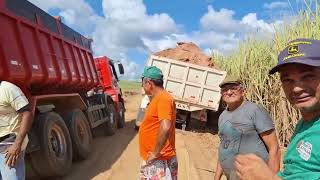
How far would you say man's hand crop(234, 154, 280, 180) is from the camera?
1787 mm

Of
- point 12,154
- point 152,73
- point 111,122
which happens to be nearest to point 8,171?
point 12,154

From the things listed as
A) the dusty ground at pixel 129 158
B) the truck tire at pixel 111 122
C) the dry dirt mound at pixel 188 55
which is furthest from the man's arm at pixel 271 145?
the dry dirt mound at pixel 188 55

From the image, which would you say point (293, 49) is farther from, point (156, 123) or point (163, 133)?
point (156, 123)

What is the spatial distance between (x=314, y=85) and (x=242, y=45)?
374 inches

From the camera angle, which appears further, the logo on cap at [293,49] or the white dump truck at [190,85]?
the white dump truck at [190,85]

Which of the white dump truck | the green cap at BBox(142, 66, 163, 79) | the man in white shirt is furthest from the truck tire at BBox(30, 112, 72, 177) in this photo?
the white dump truck

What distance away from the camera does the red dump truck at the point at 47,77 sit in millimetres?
6168

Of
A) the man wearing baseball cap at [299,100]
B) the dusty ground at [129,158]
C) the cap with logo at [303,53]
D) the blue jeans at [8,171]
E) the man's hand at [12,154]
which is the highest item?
the cap with logo at [303,53]

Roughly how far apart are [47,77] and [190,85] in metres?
6.17

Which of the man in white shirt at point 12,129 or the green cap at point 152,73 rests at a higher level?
the green cap at point 152,73

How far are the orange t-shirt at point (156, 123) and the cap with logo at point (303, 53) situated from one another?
240cm

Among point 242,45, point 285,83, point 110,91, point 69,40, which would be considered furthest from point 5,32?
point 110,91

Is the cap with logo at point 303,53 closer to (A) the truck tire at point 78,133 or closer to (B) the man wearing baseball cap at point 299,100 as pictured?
(B) the man wearing baseball cap at point 299,100

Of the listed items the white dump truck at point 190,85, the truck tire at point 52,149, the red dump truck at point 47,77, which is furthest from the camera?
the white dump truck at point 190,85
